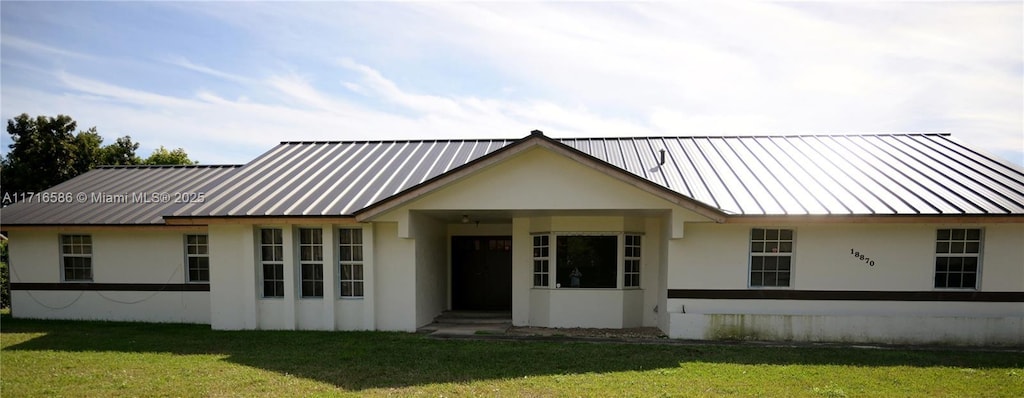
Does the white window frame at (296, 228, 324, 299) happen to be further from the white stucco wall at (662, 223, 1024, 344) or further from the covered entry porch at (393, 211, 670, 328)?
the white stucco wall at (662, 223, 1024, 344)

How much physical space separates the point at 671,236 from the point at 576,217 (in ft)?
7.19

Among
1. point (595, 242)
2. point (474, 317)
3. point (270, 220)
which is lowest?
point (474, 317)

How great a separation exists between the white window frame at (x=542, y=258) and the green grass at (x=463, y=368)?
239 centimetres

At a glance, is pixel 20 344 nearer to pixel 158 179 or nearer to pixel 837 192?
pixel 158 179

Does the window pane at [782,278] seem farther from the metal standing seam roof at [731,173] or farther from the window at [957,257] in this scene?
the window at [957,257]

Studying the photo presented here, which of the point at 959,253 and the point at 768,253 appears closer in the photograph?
the point at 959,253

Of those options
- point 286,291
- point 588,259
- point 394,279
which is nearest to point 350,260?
point 394,279

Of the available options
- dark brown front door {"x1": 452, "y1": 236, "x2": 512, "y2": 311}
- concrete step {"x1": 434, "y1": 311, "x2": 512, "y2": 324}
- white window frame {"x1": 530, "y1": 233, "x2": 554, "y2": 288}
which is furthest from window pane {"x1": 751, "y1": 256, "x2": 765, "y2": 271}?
dark brown front door {"x1": 452, "y1": 236, "x2": 512, "y2": 311}

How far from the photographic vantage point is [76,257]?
13.4m

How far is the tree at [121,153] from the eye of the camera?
31806 mm

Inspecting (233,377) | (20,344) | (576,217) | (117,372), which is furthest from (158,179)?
(576,217)

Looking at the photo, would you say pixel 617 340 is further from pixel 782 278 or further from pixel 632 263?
pixel 782 278

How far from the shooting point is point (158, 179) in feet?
52.0

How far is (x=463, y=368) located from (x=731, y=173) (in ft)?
25.3
